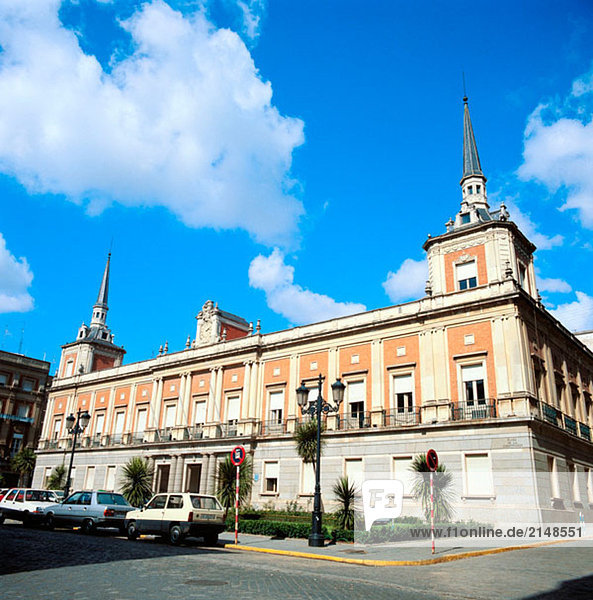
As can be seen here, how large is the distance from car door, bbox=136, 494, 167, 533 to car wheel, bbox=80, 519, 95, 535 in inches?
106

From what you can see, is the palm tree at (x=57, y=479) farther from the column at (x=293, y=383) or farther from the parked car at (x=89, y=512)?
the parked car at (x=89, y=512)

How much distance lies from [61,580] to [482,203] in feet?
91.1

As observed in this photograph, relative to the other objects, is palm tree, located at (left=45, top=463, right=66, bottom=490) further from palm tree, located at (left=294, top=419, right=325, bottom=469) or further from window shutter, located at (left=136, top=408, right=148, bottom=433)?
palm tree, located at (left=294, top=419, right=325, bottom=469)

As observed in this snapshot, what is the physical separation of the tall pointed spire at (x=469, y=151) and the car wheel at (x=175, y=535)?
24.8 meters

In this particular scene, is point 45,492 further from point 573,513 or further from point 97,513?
point 573,513

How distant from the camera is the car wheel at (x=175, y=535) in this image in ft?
53.3

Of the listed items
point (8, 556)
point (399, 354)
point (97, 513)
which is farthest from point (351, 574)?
point (399, 354)

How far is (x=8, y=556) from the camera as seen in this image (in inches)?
468

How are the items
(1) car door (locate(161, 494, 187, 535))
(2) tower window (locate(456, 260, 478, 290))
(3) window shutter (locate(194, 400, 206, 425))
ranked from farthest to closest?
(3) window shutter (locate(194, 400, 206, 425))
(2) tower window (locate(456, 260, 478, 290))
(1) car door (locate(161, 494, 187, 535))

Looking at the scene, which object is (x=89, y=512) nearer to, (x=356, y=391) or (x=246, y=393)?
→ (x=356, y=391)

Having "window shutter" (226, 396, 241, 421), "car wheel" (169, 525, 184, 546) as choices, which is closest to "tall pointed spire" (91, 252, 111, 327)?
Result: "window shutter" (226, 396, 241, 421)

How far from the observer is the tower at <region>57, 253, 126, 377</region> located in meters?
50.0

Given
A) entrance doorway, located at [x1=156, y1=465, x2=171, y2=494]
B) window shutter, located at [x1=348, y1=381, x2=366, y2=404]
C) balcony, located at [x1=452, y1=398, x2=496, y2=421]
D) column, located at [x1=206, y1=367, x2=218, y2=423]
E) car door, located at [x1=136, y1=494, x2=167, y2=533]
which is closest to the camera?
car door, located at [x1=136, y1=494, x2=167, y2=533]

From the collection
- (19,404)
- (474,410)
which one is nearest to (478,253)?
(474,410)
